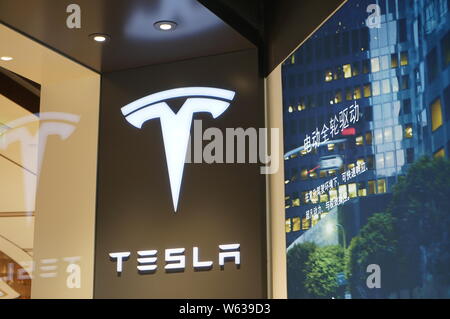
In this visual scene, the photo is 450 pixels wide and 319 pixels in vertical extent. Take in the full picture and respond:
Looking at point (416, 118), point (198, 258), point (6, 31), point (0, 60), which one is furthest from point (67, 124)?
point (416, 118)

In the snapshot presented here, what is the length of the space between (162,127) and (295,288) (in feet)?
5.21

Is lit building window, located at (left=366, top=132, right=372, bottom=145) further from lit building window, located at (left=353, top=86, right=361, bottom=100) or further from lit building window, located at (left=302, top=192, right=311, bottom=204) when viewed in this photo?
lit building window, located at (left=302, top=192, right=311, bottom=204)

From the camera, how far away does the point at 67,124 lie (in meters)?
5.37

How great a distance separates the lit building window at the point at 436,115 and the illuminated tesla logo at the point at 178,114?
2.04 metres

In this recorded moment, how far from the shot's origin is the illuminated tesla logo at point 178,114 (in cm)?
480

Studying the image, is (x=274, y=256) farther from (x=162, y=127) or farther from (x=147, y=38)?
(x=147, y=38)

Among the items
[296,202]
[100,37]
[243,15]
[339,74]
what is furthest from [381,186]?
[100,37]

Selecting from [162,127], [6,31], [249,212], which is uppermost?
[6,31]

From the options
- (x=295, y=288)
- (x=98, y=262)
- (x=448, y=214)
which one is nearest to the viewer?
(x=448, y=214)

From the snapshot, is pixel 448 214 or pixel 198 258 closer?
pixel 448 214

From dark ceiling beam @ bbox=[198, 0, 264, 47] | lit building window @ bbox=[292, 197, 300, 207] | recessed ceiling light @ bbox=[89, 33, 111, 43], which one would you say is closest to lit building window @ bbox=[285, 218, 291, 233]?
lit building window @ bbox=[292, 197, 300, 207]

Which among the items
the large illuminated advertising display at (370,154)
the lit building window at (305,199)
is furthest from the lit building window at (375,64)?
the lit building window at (305,199)

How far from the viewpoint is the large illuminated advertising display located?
2928mm

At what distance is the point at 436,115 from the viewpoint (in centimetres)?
290
